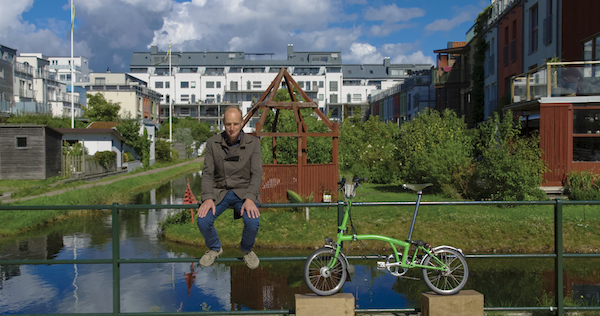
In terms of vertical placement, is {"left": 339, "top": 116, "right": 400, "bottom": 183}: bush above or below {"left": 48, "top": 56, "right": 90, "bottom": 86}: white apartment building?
below

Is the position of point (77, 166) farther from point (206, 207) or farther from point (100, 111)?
point (206, 207)

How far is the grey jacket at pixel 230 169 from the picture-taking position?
5.35 meters

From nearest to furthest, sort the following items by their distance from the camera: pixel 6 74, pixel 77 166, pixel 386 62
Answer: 1. pixel 77 166
2. pixel 6 74
3. pixel 386 62

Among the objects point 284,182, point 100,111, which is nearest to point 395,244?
point 284,182

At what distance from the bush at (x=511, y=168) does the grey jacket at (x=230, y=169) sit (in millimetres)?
14370

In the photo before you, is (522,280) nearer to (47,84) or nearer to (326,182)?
(326,182)

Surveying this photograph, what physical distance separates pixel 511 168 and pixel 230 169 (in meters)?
14.7

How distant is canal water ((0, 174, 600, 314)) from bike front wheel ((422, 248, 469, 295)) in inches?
195

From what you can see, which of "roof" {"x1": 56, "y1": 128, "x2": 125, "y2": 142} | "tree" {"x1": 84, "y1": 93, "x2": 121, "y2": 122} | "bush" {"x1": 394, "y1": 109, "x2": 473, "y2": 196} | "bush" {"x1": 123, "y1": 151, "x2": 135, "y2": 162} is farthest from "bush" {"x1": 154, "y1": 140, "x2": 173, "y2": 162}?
"bush" {"x1": 394, "y1": 109, "x2": 473, "y2": 196}

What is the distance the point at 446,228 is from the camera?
16.7m

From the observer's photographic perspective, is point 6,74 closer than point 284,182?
No

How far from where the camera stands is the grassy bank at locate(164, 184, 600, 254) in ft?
51.7

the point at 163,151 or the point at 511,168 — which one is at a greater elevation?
the point at 163,151

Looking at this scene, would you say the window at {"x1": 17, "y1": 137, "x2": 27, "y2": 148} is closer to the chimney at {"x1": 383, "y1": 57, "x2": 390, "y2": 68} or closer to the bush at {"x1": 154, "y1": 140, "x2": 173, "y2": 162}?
the bush at {"x1": 154, "y1": 140, "x2": 173, "y2": 162}
